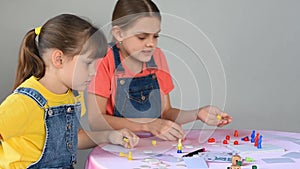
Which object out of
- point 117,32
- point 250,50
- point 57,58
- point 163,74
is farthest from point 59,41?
point 250,50

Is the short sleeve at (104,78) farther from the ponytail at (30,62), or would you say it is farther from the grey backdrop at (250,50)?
the grey backdrop at (250,50)

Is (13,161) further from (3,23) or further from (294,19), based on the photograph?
(294,19)

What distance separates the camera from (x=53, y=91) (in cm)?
111

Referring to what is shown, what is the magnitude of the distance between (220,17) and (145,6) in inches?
21.0

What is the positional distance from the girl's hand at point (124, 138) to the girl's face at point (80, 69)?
130 mm

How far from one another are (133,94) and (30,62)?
0.29 metres

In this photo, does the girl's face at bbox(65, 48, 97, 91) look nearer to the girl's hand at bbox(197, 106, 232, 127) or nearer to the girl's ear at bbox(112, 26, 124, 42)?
the girl's ear at bbox(112, 26, 124, 42)

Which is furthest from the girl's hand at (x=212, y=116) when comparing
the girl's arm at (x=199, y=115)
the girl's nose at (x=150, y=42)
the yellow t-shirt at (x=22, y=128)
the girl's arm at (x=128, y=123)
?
the yellow t-shirt at (x=22, y=128)

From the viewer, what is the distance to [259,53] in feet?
5.69

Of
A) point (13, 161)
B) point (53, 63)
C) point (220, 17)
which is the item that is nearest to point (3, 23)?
point (53, 63)

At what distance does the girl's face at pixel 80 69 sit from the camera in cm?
108

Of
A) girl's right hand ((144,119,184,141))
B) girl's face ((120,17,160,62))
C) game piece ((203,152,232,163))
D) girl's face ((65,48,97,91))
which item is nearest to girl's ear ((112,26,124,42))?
girl's face ((120,17,160,62))

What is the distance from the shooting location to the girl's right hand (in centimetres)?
116

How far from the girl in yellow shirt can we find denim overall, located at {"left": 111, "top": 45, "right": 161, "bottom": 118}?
0.16m
